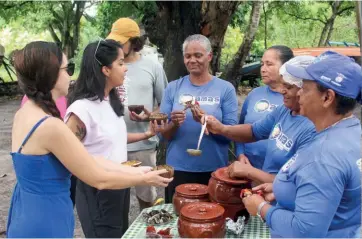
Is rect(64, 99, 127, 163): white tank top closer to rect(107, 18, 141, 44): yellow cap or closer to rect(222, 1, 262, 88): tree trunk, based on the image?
rect(107, 18, 141, 44): yellow cap

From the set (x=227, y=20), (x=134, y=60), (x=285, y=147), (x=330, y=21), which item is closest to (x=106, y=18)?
(x=330, y=21)

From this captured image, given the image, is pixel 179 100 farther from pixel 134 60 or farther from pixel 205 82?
pixel 134 60

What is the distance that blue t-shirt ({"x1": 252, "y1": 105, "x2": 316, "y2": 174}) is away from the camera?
206 centimetres

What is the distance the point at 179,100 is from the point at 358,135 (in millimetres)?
1605

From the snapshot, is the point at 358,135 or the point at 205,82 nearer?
the point at 358,135

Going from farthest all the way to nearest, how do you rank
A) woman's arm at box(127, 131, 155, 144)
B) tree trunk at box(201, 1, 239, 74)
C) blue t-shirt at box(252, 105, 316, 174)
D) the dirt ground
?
tree trunk at box(201, 1, 239, 74) → the dirt ground → woman's arm at box(127, 131, 155, 144) → blue t-shirt at box(252, 105, 316, 174)

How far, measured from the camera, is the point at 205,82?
2.96 m

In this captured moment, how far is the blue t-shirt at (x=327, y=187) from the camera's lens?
1373 mm

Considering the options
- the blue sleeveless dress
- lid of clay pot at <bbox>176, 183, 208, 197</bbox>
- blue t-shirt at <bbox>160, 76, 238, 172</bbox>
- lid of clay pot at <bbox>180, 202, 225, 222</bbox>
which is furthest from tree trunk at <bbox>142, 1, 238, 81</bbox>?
the blue sleeveless dress

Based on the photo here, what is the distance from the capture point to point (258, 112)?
2828mm

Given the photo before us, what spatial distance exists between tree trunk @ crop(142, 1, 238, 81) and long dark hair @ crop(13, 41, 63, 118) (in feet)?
8.77

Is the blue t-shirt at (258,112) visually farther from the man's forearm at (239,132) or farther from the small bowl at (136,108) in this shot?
the small bowl at (136,108)

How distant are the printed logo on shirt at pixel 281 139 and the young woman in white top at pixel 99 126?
91 centimetres

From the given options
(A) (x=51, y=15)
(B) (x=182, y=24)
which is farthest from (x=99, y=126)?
(A) (x=51, y=15)
